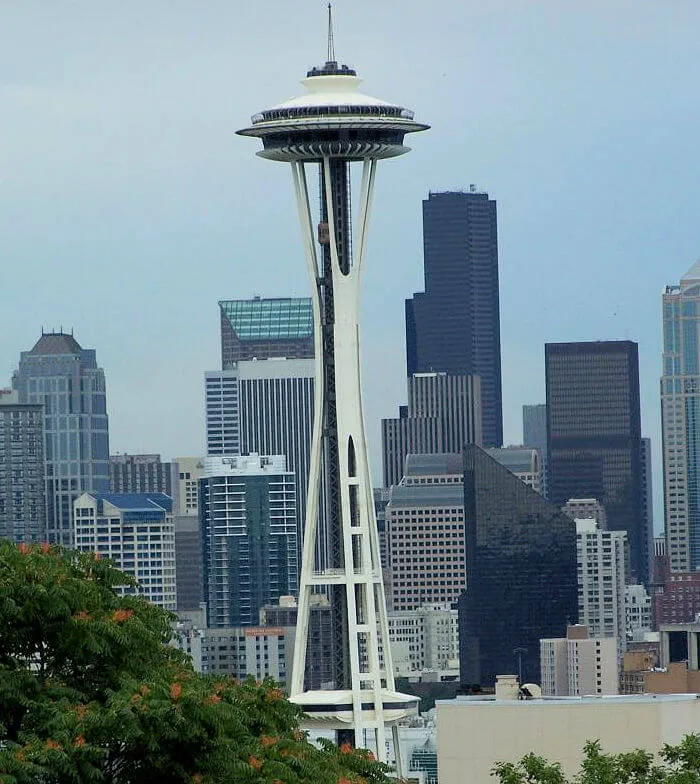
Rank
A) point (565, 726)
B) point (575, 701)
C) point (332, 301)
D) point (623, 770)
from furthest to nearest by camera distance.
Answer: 1. point (332, 301)
2. point (575, 701)
3. point (565, 726)
4. point (623, 770)

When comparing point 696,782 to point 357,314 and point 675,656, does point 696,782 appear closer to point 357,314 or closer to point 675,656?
point 357,314

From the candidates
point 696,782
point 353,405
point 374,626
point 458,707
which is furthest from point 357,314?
point 696,782

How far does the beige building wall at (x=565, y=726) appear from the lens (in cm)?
5944

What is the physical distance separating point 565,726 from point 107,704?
93.7ft

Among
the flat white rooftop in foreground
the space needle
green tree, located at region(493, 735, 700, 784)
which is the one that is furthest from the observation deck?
green tree, located at region(493, 735, 700, 784)

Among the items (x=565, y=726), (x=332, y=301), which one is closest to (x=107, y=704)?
(x=565, y=726)

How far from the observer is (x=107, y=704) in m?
32.1

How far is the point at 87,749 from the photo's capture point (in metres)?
31.3

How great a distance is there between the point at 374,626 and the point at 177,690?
67.3 m

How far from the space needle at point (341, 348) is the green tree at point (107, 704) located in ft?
192

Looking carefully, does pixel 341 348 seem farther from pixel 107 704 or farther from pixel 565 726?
pixel 107 704

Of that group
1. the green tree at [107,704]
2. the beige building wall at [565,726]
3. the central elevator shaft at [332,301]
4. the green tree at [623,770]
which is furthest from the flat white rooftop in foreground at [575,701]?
Answer: the central elevator shaft at [332,301]

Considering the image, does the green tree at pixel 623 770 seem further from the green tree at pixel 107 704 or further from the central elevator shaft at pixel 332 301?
the central elevator shaft at pixel 332 301

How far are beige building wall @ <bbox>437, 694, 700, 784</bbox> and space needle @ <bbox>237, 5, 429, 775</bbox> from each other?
32.3m
